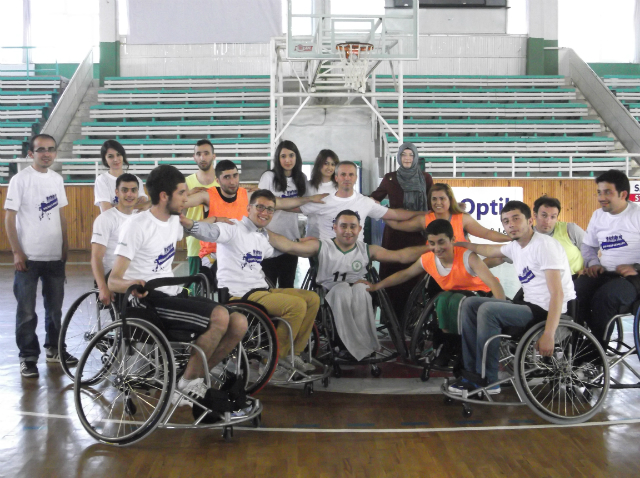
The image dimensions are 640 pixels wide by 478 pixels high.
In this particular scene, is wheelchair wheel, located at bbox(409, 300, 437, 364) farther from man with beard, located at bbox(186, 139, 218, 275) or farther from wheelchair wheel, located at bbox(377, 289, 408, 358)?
man with beard, located at bbox(186, 139, 218, 275)

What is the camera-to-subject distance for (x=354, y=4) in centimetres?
1568

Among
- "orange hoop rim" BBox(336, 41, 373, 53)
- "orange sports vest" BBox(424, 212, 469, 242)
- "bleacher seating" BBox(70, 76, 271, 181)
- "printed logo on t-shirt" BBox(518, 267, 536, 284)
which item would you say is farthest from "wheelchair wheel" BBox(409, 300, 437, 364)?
"bleacher seating" BBox(70, 76, 271, 181)

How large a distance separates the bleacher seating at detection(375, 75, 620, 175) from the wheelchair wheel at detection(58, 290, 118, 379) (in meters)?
8.19

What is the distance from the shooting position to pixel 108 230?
4.12 m

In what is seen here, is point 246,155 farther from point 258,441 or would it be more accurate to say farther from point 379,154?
point 258,441

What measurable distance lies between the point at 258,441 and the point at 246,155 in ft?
38.4

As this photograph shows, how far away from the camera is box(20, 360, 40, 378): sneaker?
4.32m

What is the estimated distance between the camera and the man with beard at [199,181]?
15.5 ft

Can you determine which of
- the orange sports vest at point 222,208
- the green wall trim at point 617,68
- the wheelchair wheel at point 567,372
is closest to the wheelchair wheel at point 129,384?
the orange sports vest at point 222,208

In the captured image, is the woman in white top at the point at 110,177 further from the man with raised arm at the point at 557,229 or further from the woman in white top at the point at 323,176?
the man with raised arm at the point at 557,229

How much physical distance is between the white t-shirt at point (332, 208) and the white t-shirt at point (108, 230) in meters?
1.26

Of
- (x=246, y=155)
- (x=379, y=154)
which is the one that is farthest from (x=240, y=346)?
(x=246, y=155)

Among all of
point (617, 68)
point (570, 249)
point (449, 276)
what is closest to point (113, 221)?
point (449, 276)

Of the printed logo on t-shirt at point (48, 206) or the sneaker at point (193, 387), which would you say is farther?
the printed logo on t-shirt at point (48, 206)
